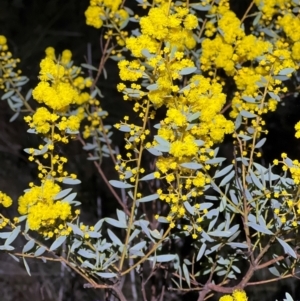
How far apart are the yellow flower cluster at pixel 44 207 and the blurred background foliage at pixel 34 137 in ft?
1.10

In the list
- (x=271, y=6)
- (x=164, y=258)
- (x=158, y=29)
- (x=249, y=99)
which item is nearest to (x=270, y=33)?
(x=271, y=6)

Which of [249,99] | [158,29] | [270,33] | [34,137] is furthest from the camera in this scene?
[34,137]

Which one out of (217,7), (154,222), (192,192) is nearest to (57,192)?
(192,192)

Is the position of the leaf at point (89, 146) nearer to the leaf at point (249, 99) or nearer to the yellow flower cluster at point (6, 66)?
the yellow flower cluster at point (6, 66)

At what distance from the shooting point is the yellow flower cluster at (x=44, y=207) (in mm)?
528

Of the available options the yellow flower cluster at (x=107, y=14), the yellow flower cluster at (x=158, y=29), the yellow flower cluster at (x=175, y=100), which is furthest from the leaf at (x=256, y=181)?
the yellow flower cluster at (x=107, y=14)

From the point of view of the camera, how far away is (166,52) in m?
0.50

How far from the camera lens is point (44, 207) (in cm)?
53

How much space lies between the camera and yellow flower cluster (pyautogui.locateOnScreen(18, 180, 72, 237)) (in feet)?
1.73

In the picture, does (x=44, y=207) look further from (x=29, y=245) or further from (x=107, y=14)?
(x=107, y=14)

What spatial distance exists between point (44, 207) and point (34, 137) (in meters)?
0.37

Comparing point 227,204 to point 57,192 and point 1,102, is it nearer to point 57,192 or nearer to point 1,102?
point 57,192

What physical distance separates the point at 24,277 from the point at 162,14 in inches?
24.1

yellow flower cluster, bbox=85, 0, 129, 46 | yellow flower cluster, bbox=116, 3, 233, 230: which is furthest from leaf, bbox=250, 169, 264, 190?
yellow flower cluster, bbox=85, 0, 129, 46
